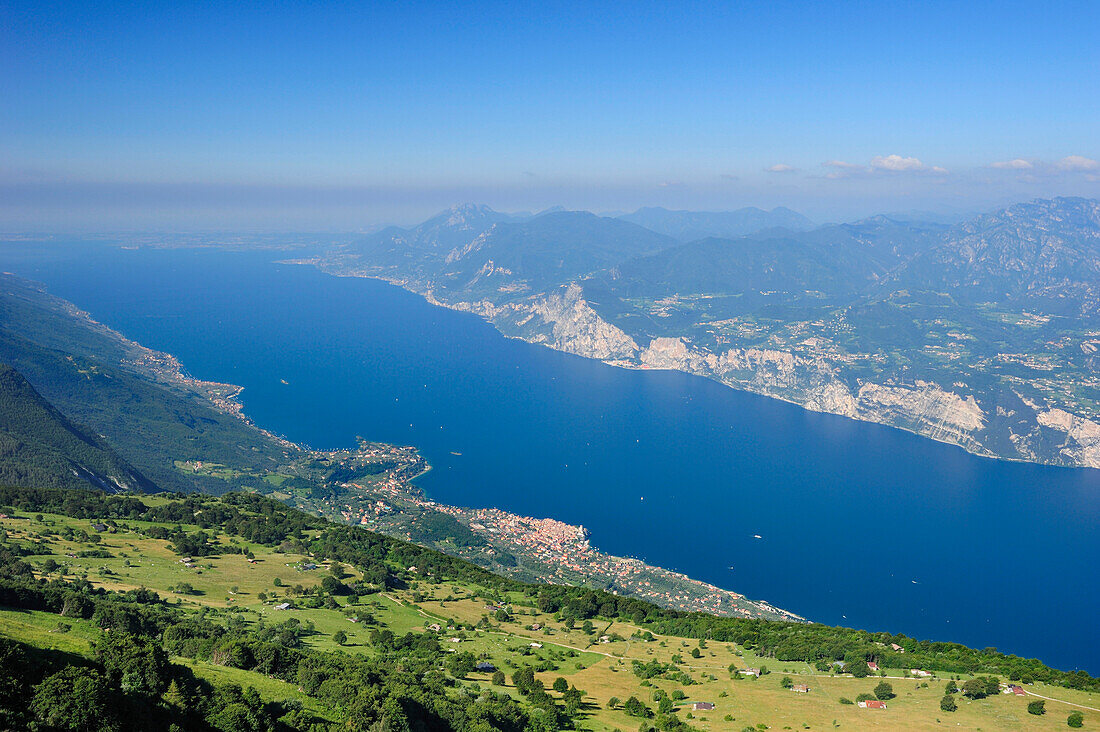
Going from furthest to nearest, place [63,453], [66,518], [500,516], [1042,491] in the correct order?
1. [1042,491]
2. [500,516]
3. [63,453]
4. [66,518]

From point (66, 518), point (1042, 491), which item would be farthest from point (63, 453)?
point (1042, 491)

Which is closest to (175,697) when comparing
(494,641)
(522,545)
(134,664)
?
(134,664)

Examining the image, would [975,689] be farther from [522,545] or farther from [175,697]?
[522,545]

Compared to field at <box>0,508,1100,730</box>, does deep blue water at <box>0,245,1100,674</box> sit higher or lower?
lower

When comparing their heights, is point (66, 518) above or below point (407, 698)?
below

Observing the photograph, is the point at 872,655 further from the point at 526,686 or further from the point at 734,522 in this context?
the point at 734,522

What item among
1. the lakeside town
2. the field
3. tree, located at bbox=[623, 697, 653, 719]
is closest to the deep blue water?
the lakeside town

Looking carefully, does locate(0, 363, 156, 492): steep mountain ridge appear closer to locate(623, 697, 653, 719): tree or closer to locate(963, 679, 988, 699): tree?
locate(623, 697, 653, 719): tree
